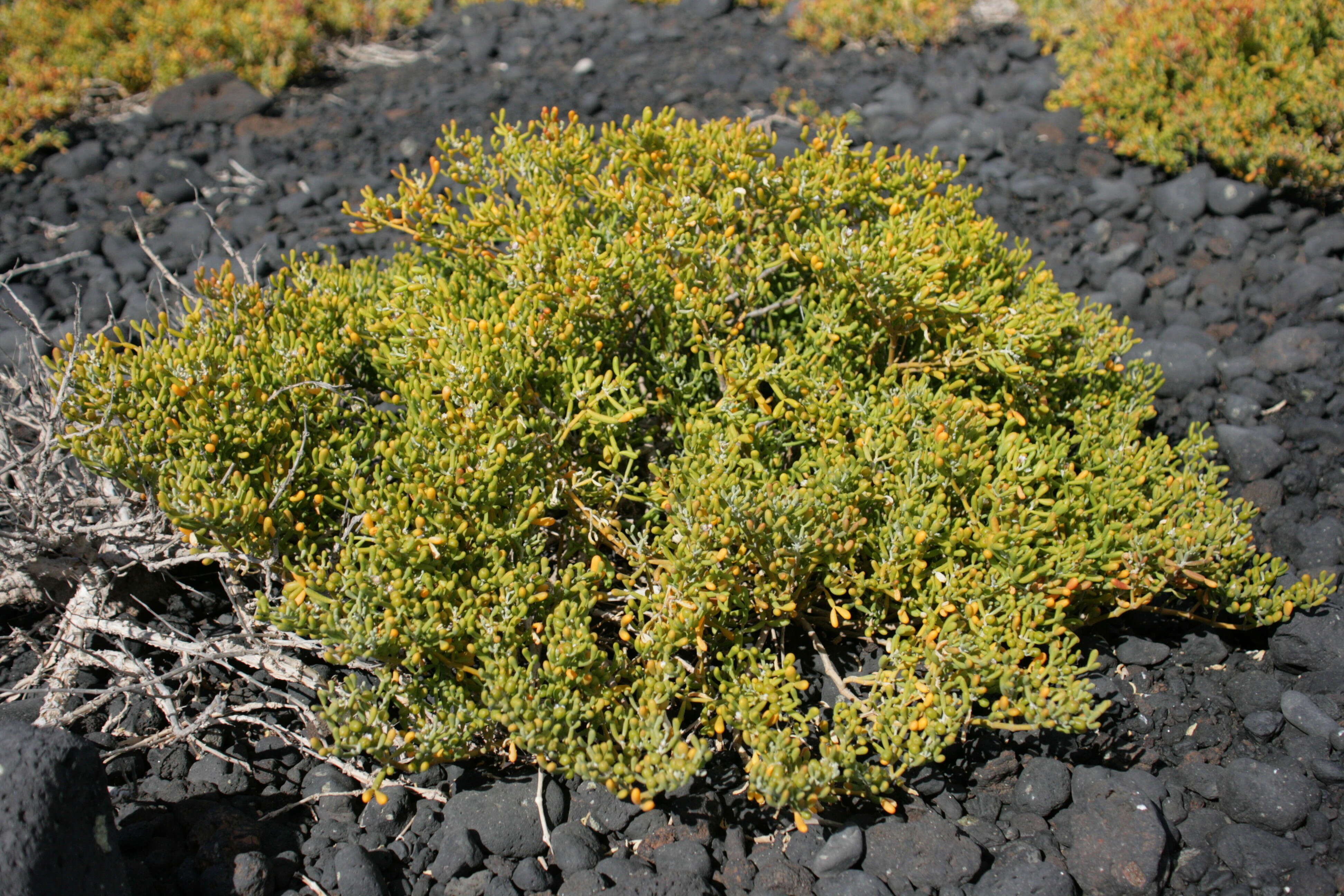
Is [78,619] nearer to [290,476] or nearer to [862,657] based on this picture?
[290,476]

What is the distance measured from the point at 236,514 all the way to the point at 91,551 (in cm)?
89

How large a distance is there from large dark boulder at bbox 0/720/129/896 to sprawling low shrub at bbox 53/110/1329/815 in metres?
0.59

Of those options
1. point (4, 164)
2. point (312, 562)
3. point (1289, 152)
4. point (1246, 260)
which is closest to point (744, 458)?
point (312, 562)

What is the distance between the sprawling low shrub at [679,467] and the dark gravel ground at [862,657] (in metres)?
0.22

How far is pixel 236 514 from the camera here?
2.77 metres

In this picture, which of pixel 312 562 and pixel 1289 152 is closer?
pixel 312 562

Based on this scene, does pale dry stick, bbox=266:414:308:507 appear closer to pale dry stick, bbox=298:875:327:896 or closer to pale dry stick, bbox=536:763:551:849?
pale dry stick, bbox=298:875:327:896

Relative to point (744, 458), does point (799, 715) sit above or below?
below

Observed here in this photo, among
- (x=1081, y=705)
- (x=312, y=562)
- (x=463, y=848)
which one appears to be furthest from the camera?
(x=312, y=562)

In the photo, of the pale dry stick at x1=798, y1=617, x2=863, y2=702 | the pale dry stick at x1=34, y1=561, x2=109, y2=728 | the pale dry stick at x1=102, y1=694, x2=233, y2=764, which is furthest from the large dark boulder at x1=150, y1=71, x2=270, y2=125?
the pale dry stick at x1=798, y1=617, x2=863, y2=702

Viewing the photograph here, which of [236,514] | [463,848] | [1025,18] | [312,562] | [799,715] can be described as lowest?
[463,848]

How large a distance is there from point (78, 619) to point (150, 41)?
6.50m

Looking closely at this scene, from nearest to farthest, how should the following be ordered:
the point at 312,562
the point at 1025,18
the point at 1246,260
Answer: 1. the point at 312,562
2. the point at 1246,260
3. the point at 1025,18

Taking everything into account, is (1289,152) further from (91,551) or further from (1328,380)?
(91,551)
